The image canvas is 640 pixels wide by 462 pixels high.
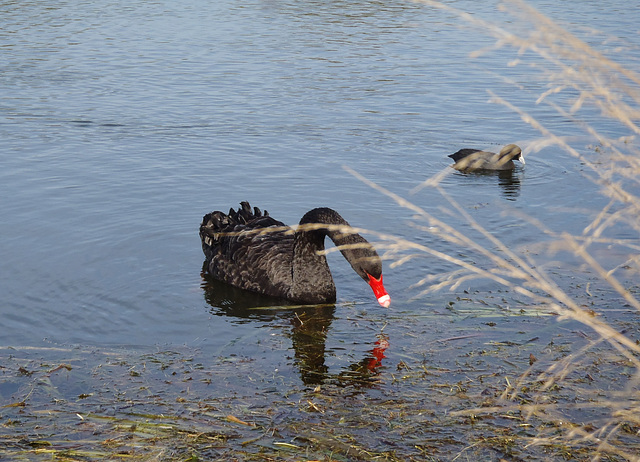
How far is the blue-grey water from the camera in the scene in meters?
6.16

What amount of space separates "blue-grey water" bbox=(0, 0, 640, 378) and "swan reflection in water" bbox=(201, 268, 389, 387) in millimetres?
102

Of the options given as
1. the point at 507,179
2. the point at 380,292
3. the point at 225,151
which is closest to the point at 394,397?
the point at 380,292

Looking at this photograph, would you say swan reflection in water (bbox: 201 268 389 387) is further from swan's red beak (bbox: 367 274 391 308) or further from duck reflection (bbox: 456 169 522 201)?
duck reflection (bbox: 456 169 522 201)

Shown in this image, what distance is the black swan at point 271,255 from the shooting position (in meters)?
6.34

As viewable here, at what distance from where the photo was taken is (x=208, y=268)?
7137 mm

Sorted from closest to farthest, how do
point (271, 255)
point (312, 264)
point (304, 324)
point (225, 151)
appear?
point (304, 324), point (312, 264), point (271, 255), point (225, 151)

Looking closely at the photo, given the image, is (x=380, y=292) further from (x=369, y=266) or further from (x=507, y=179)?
(x=507, y=179)

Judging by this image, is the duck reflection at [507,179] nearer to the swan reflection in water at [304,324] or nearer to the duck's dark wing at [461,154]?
the duck's dark wing at [461,154]

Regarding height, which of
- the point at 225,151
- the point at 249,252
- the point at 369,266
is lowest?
the point at 225,151

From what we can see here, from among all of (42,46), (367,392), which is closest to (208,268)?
(367,392)

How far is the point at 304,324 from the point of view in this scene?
598cm

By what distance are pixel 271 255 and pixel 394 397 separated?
2.62 meters

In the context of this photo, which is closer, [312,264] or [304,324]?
[304,324]

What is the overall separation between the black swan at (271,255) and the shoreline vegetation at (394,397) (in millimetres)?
693
